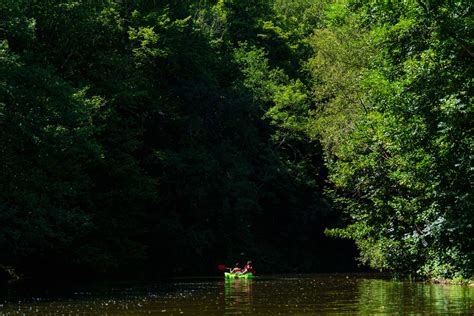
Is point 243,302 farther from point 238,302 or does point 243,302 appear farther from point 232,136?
point 232,136

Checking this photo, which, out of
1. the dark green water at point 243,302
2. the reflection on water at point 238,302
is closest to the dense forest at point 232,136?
the dark green water at point 243,302

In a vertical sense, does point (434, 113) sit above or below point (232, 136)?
below

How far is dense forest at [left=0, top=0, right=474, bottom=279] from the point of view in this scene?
1761cm

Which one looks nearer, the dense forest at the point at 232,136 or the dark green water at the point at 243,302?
the dark green water at the point at 243,302

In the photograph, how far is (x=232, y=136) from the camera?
52094 mm

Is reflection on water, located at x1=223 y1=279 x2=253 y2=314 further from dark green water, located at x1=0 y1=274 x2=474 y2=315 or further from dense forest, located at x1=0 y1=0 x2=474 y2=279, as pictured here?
dense forest, located at x1=0 y1=0 x2=474 y2=279

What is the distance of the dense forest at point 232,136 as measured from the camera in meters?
17.6

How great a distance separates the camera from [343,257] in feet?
191

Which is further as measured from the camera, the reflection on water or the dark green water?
the reflection on water

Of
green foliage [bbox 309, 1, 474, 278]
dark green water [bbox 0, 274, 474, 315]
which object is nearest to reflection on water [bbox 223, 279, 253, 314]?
A: dark green water [bbox 0, 274, 474, 315]

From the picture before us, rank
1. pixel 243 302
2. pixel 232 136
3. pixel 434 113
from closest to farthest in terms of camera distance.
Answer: pixel 434 113, pixel 243 302, pixel 232 136

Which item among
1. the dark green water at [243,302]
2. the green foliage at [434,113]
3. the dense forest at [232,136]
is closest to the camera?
the green foliage at [434,113]

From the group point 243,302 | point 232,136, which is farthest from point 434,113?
point 232,136

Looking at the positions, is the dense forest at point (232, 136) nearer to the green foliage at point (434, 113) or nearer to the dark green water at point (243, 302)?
the green foliage at point (434, 113)
